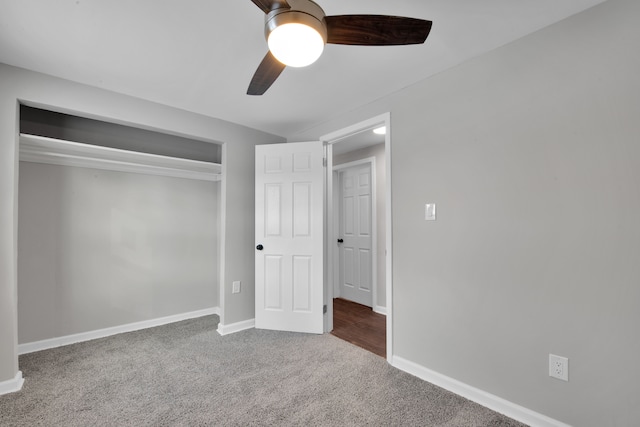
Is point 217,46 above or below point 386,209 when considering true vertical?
above

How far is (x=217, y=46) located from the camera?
72.2 inches

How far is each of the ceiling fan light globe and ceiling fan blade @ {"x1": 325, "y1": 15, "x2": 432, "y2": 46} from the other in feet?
0.37

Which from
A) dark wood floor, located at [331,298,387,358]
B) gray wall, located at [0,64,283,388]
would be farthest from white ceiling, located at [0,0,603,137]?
dark wood floor, located at [331,298,387,358]

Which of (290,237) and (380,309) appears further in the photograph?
(380,309)

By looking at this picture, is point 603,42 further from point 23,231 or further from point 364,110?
point 23,231

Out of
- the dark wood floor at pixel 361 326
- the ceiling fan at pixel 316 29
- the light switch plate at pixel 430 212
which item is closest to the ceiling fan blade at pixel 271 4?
the ceiling fan at pixel 316 29

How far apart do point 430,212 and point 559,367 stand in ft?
3.76

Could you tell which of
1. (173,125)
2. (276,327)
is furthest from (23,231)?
(276,327)

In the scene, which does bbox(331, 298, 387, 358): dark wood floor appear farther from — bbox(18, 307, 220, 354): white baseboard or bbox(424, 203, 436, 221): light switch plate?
bbox(18, 307, 220, 354): white baseboard

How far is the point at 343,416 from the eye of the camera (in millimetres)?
1744

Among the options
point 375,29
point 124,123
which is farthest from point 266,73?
point 124,123

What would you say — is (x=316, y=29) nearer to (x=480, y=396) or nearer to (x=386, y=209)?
(x=386, y=209)

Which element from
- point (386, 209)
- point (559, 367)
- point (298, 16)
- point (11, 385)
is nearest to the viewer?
point (298, 16)

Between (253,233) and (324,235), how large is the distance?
2.82ft
